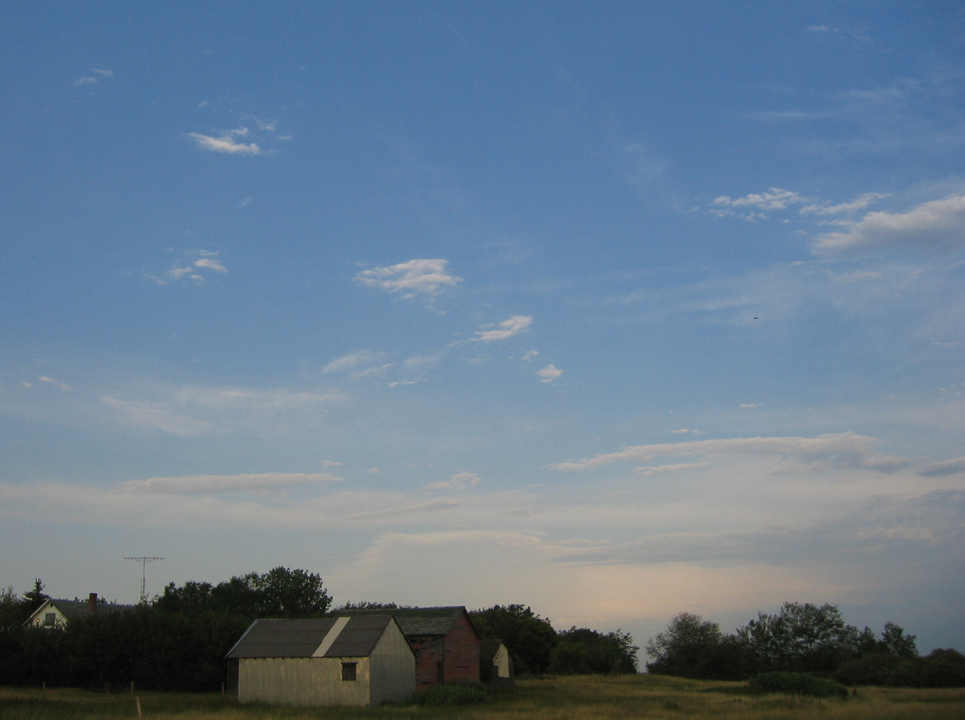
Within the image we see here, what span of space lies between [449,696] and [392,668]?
11.8 feet

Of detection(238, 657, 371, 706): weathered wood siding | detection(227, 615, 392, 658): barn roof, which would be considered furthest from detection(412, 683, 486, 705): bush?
detection(227, 615, 392, 658): barn roof

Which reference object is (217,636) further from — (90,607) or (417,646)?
(90,607)

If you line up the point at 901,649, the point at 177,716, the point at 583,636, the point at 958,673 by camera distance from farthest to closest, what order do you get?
the point at 583,636, the point at 901,649, the point at 958,673, the point at 177,716

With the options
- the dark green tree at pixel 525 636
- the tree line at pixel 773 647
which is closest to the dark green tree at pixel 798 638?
the tree line at pixel 773 647

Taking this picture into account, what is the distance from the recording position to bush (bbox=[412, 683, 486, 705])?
136 ft

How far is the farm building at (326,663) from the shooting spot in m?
41.2

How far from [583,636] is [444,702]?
83071 millimetres

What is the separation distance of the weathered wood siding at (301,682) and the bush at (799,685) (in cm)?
2355

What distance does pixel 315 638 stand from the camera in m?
43.9

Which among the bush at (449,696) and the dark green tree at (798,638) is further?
the dark green tree at (798,638)

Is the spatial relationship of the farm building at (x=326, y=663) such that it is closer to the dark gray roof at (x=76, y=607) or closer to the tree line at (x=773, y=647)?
the dark gray roof at (x=76, y=607)

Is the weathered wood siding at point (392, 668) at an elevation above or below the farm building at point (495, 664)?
above

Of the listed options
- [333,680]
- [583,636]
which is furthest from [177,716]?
[583,636]

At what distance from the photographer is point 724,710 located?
34.0 metres
